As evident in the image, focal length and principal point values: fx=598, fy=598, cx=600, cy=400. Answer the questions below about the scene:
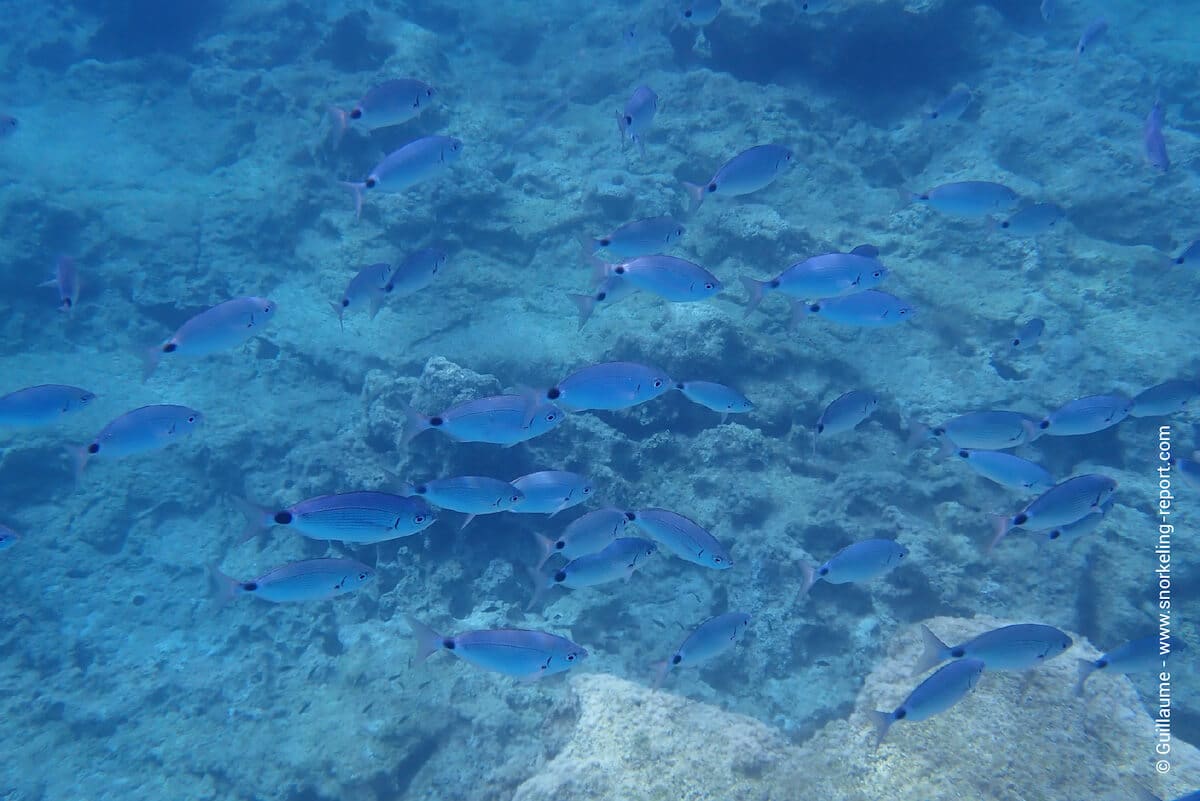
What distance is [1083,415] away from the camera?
15.9ft

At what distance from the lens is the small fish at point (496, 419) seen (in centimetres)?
404

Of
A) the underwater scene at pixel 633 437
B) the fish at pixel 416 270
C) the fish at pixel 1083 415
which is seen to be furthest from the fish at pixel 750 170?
the fish at pixel 1083 415

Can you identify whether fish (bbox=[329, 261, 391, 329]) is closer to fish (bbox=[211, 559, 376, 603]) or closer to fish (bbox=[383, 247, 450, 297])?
fish (bbox=[383, 247, 450, 297])

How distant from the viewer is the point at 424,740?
4785 mm

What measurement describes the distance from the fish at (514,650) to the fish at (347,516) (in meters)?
0.61

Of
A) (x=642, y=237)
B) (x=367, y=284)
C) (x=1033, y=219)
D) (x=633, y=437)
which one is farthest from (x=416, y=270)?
(x=1033, y=219)

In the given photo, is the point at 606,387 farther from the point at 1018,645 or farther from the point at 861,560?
the point at 1018,645

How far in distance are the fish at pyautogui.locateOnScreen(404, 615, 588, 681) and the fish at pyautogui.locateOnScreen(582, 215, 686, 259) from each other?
292cm

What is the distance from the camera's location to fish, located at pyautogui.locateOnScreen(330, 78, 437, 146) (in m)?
5.30

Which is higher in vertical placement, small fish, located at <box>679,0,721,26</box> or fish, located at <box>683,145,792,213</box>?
small fish, located at <box>679,0,721,26</box>

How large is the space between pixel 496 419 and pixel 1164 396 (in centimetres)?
562

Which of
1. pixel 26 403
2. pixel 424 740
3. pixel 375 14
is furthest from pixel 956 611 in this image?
pixel 375 14

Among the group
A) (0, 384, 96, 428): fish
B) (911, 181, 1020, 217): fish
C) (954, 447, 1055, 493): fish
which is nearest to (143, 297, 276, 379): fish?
(0, 384, 96, 428): fish

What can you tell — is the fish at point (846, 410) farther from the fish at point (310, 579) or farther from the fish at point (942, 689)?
the fish at point (310, 579)
